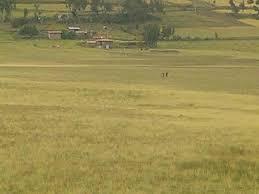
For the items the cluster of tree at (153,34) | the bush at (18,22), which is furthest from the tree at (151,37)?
the bush at (18,22)

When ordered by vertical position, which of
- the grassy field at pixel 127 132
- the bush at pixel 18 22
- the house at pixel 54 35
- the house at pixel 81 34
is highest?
the grassy field at pixel 127 132

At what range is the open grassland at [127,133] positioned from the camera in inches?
907

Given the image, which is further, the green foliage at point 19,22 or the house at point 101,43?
the green foliage at point 19,22

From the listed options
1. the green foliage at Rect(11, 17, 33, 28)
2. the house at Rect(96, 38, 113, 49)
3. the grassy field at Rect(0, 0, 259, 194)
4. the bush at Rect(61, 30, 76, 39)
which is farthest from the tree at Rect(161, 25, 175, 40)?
the grassy field at Rect(0, 0, 259, 194)

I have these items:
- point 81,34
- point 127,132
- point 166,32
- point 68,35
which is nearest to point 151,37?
point 166,32

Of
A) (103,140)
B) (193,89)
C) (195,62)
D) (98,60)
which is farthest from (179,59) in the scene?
(103,140)

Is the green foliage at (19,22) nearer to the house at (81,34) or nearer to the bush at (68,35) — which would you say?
the house at (81,34)

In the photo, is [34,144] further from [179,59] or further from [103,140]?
[179,59]

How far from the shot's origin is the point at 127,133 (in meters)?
34.4

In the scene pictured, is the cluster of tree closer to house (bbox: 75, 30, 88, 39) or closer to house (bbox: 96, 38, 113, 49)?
house (bbox: 96, 38, 113, 49)

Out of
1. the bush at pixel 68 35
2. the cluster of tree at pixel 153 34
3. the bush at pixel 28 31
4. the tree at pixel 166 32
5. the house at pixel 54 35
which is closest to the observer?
the cluster of tree at pixel 153 34

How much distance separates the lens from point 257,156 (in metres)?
27.1

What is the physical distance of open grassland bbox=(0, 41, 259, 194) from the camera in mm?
23031

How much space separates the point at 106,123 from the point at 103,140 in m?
6.76
